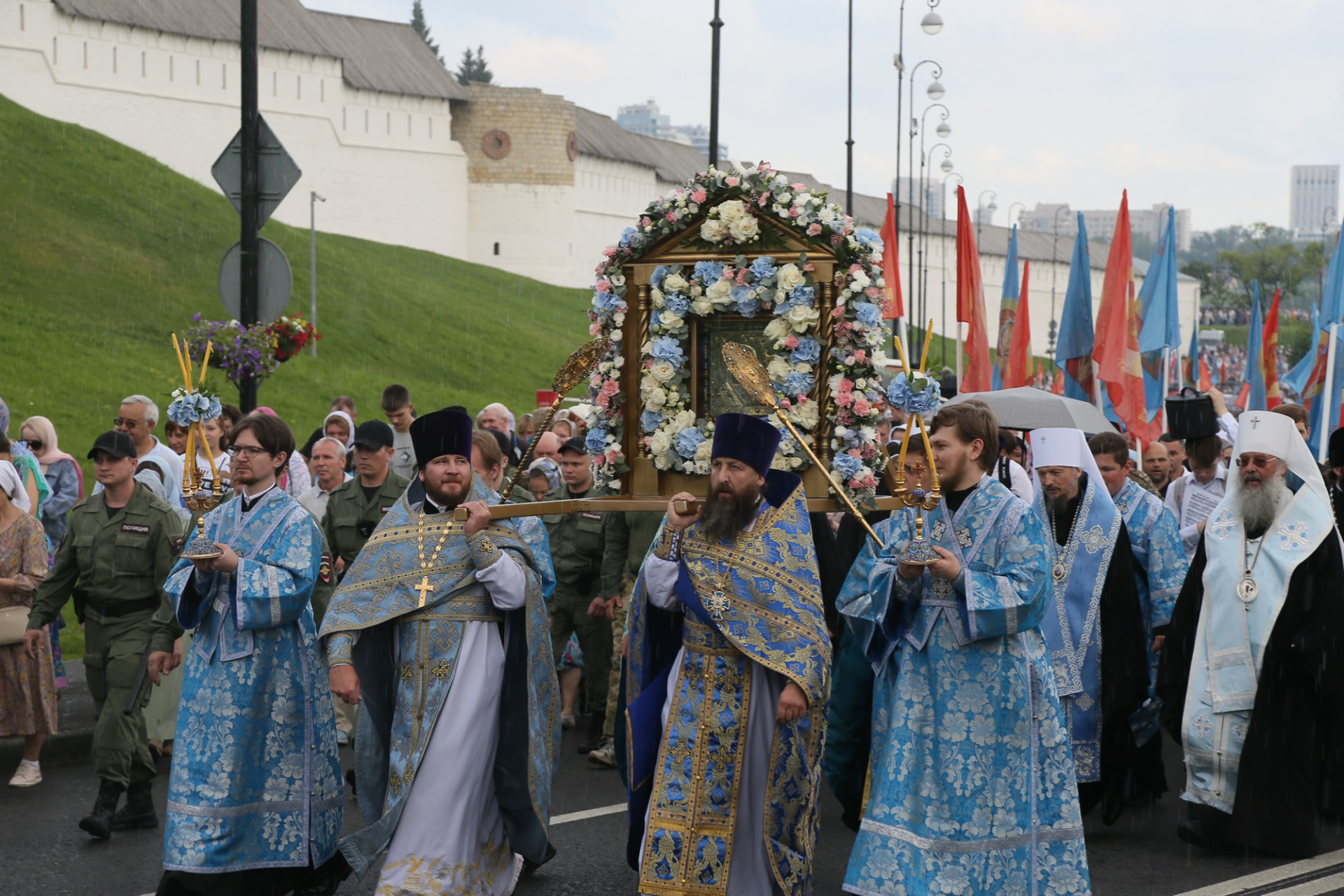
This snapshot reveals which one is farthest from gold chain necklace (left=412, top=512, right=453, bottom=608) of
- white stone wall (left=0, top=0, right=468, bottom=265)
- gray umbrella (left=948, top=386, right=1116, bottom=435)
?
white stone wall (left=0, top=0, right=468, bottom=265)

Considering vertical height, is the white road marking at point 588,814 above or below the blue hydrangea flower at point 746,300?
below

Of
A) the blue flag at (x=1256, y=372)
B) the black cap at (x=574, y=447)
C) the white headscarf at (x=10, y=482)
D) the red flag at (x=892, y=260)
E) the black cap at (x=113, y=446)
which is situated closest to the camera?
the black cap at (x=113, y=446)

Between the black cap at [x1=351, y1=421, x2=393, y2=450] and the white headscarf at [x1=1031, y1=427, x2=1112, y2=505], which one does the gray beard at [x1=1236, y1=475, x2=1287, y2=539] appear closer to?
the white headscarf at [x1=1031, y1=427, x2=1112, y2=505]

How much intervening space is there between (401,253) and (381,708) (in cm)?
5401

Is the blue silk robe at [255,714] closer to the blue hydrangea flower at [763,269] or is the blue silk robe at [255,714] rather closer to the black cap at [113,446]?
the black cap at [113,446]

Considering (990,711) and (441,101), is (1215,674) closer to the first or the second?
(990,711)

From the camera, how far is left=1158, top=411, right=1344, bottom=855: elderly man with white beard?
761cm

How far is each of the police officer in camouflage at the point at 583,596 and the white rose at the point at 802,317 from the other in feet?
10.4

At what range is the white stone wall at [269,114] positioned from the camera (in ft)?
173

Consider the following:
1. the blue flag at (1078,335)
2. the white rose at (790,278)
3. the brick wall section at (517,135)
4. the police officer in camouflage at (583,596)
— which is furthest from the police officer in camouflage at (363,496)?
the brick wall section at (517,135)

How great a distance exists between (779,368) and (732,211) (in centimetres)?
75

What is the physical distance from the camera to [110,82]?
5431 cm

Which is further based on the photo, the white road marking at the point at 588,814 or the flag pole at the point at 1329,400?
the flag pole at the point at 1329,400

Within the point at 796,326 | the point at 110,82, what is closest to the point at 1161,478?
the point at 796,326
